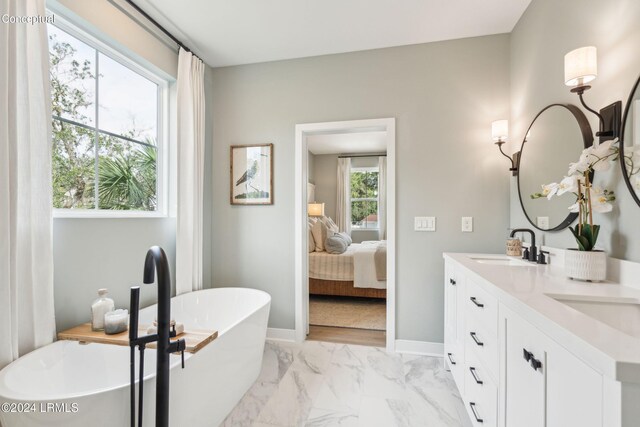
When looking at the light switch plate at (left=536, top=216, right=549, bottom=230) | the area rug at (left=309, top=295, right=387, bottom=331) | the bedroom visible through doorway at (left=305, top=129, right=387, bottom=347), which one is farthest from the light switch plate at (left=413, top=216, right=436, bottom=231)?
the area rug at (left=309, top=295, right=387, bottom=331)

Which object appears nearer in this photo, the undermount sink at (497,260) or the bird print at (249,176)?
the undermount sink at (497,260)

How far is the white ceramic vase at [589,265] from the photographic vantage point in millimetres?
1201

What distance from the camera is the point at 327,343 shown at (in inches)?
106

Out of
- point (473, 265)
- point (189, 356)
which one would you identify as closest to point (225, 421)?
point (189, 356)

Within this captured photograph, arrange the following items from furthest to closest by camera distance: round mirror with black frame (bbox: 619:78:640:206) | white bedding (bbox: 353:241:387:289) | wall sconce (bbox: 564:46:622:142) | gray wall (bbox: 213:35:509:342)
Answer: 1. white bedding (bbox: 353:241:387:289)
2. gray wall (bbox: 213:35:509:342)
3. wall sconce (bbox: 564:46:622:142)
4. round mirror with black frame (bbox: 619:78:640:206)

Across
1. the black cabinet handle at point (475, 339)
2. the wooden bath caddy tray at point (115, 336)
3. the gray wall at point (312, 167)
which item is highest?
the gray wall at point (312, 167)

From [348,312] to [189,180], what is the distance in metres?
2.34

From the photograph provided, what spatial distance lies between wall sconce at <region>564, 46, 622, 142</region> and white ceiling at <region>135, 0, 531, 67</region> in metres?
1.06

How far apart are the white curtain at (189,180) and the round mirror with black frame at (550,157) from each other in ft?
8.36

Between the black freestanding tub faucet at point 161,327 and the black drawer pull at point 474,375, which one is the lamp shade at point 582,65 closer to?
the black drawer pull at point 474,375

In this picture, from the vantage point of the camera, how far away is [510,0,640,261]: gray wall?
46.3 inches

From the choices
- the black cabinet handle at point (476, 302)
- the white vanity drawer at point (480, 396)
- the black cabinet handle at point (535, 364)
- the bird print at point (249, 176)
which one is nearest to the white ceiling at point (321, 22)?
the bird print at point (249, 176)

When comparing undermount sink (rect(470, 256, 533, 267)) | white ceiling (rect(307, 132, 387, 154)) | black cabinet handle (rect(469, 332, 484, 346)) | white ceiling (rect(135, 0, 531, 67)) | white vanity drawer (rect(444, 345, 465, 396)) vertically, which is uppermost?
white ceiling (rect(135, 0, 531, 67))

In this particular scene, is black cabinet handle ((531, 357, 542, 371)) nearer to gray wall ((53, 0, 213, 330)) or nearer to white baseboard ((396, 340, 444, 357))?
white baseboard ((396, 340, 444, 357))
